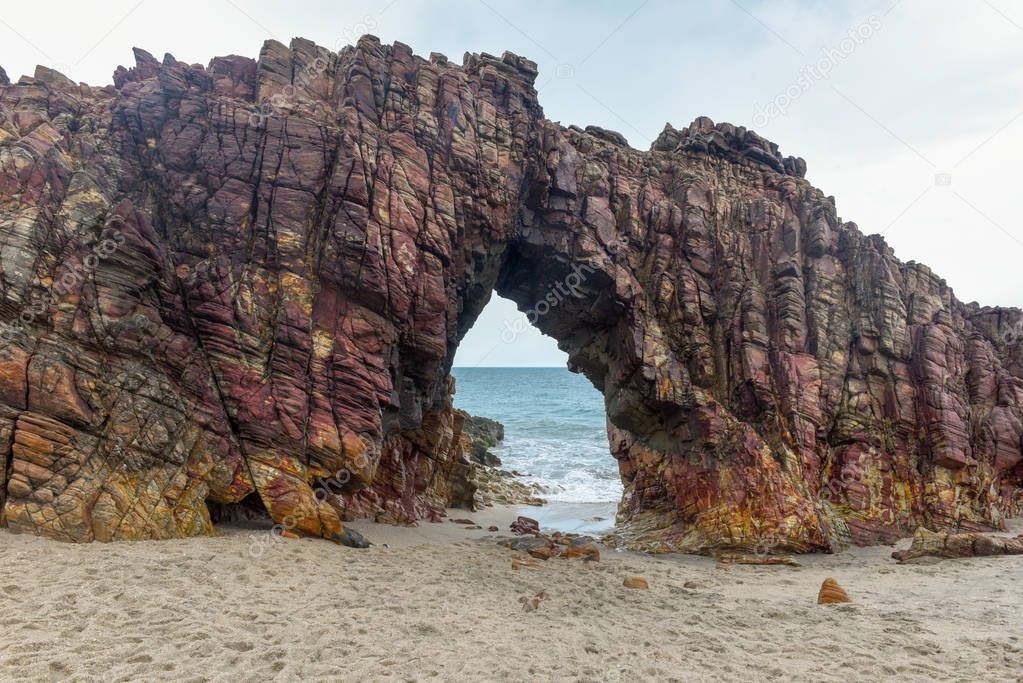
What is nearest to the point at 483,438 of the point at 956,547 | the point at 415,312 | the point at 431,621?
the point at 415,312

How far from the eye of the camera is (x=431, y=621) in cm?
992

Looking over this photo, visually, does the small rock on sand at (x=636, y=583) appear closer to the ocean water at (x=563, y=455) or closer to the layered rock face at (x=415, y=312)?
the layered rock face at (x=415, y=312)

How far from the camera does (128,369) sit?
12.8 metres

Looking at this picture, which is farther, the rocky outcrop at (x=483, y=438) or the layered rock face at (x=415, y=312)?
the rocky outcrop at (x=483, y=438)

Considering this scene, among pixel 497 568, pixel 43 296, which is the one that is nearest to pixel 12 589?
pixel 43 296

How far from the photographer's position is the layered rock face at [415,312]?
12633 mm

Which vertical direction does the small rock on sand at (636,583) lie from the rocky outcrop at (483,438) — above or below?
below

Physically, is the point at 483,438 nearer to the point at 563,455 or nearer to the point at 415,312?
the point at 563,455

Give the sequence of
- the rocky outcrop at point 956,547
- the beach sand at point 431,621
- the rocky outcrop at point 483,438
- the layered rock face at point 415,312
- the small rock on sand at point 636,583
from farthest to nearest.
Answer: the rocky outcrop at point 483,438
the rocky outcrop at point 956,547
the small rock on sand at point 636,583
the layered rock face at point 415,312
the beach sand at point 431,621

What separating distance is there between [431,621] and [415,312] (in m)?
9.94

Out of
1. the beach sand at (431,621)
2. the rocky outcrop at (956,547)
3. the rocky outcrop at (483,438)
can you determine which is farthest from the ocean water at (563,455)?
the beach sand at (431,621)

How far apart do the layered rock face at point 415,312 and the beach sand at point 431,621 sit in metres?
2.13

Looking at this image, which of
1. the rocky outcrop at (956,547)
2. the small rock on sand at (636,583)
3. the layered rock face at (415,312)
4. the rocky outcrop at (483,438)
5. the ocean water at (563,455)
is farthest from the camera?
the rocky outcrop at (483,438)

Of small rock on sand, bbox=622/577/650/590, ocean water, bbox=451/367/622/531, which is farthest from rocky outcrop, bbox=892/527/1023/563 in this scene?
ocean water, bbox=451/367/622/531
